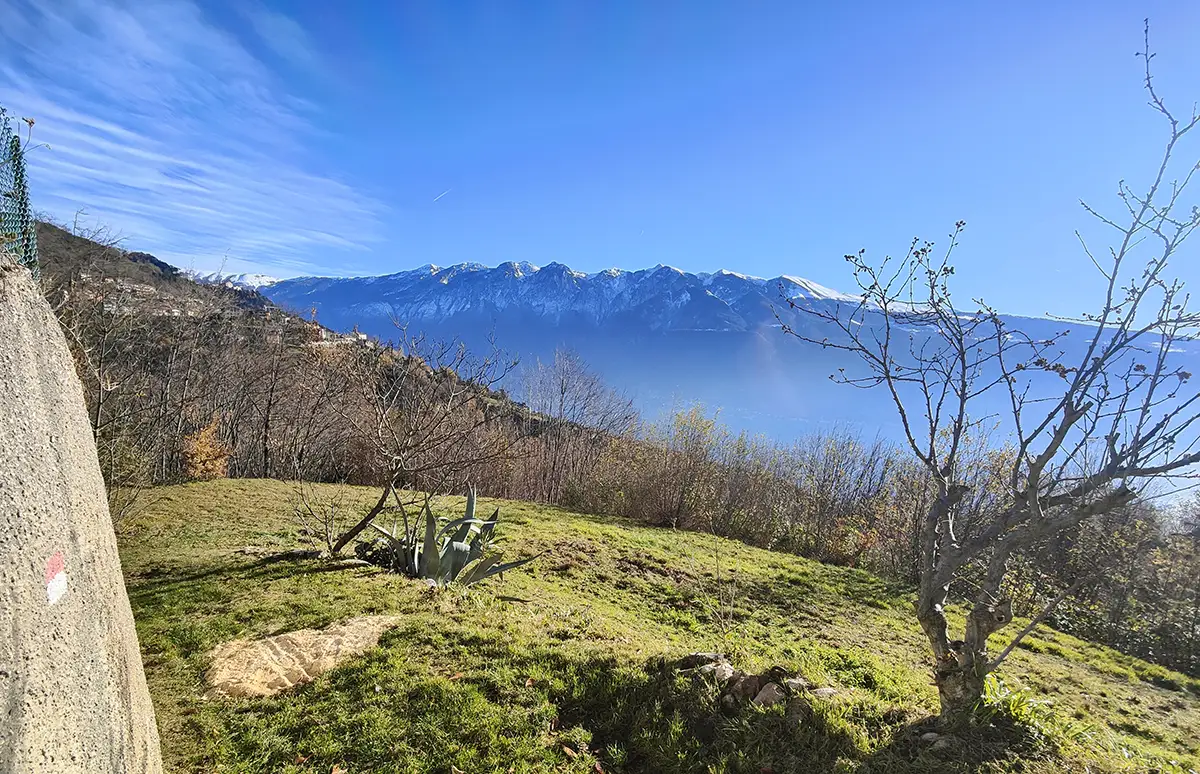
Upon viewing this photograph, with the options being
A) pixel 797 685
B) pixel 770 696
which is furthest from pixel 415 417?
pixel 797 685

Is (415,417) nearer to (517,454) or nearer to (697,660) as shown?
(517,454)

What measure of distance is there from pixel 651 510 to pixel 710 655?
12.0 m

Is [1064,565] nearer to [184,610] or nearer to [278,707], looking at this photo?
[278,707]

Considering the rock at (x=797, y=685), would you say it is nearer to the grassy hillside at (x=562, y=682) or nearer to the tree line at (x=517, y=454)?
the grassy hillside at (x=562, y=682)

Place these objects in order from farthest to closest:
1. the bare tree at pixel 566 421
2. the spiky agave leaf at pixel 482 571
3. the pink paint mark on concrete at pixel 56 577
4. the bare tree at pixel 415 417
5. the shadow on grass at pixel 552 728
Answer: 1. the bare tree at pixel 566 421
2. the spiky agave leaf at pixel 482 571
3. the bare tree at pixel 415 417
4. the shadow on grass at pixel 552 728
5. the pink paint mark on concrete at pixel 56 577

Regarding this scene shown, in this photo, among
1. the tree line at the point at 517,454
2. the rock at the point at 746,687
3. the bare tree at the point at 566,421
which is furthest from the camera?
the bare tree at the point at 566,421

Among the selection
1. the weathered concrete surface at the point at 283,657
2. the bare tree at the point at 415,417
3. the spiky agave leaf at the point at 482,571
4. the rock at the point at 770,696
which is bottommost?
the weathered concrete surface at the point at 283,657

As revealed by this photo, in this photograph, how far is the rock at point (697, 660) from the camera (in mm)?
4339

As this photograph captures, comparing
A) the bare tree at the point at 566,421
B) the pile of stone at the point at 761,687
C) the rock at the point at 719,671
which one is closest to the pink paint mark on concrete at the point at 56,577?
the pile of stone at the point at 761,687

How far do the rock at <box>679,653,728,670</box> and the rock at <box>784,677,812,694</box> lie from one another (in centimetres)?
62

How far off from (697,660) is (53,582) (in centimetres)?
404

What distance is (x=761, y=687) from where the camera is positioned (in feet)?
12.8

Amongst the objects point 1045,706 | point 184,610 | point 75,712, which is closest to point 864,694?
point 1045,706

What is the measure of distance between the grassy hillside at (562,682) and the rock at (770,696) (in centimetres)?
8
